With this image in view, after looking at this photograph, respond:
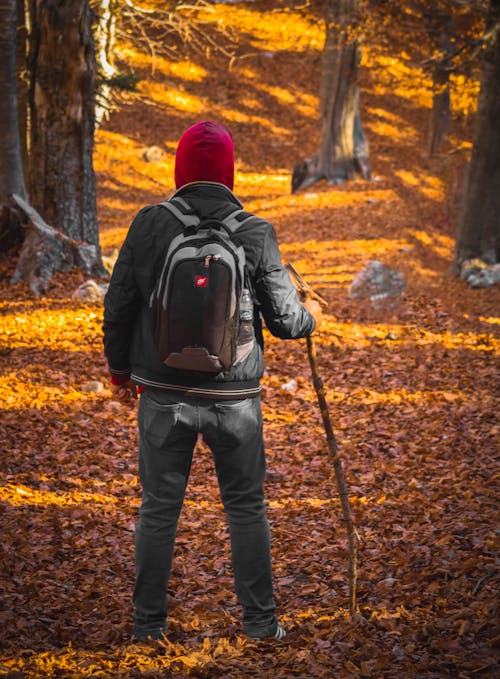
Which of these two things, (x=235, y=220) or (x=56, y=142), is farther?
(x=56, y=142)

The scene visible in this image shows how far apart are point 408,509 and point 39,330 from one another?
501 centimetres

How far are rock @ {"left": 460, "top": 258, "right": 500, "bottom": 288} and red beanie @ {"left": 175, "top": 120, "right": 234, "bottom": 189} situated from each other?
9241mm

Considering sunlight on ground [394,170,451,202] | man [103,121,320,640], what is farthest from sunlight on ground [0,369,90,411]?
sunlight on ground [394,170,451,202]

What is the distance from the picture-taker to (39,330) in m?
8.44

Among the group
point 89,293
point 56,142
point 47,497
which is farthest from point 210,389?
point 56,142

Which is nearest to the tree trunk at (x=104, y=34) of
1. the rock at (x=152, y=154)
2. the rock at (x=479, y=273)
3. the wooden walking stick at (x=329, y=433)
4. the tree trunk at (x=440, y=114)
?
the rock at (x=152, y=154)

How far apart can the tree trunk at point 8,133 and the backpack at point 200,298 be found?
7.56 m

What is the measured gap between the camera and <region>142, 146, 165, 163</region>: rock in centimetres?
2262

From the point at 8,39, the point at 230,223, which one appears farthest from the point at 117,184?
the point at 230,223

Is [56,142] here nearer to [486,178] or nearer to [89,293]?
[89,293]

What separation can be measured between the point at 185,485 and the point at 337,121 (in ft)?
53.2

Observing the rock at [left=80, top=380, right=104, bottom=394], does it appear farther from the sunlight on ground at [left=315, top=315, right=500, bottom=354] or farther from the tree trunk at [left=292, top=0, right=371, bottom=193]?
the tree trunk at [left=292, top=0, right=371, bottom=193]

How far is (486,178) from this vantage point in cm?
1202

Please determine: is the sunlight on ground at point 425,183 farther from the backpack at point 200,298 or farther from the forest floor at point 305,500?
the backpack at point 200,298
